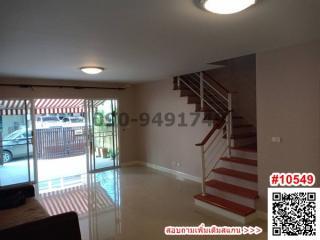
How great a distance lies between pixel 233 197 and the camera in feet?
12.1

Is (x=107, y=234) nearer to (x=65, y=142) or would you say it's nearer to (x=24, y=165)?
(x=24, y=165)

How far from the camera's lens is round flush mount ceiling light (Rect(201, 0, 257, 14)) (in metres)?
1.63

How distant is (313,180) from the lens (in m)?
2.87

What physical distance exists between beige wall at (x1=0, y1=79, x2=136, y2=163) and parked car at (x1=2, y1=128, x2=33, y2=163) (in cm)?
88

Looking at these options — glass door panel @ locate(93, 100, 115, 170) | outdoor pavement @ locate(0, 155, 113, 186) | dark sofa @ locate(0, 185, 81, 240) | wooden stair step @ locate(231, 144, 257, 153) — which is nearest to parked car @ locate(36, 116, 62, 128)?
outdoor pavement @ locate(0, 155, 113, 186)

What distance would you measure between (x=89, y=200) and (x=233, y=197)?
8.40ft

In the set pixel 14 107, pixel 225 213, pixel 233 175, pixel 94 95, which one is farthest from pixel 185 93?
pixel 14 107

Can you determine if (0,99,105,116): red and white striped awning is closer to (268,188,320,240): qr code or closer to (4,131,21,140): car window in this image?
(4,131,21,140): car window

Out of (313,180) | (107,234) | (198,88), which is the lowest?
(107,234)

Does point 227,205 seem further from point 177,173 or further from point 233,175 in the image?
point 177,173

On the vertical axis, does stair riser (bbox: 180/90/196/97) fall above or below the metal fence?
above

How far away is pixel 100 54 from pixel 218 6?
1.84 m

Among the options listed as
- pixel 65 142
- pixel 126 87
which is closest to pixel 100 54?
pixel 126 87

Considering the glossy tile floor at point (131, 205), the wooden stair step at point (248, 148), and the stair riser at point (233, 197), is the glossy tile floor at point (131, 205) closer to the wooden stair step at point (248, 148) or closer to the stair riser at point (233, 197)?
the stair riser at point (233, 197)
